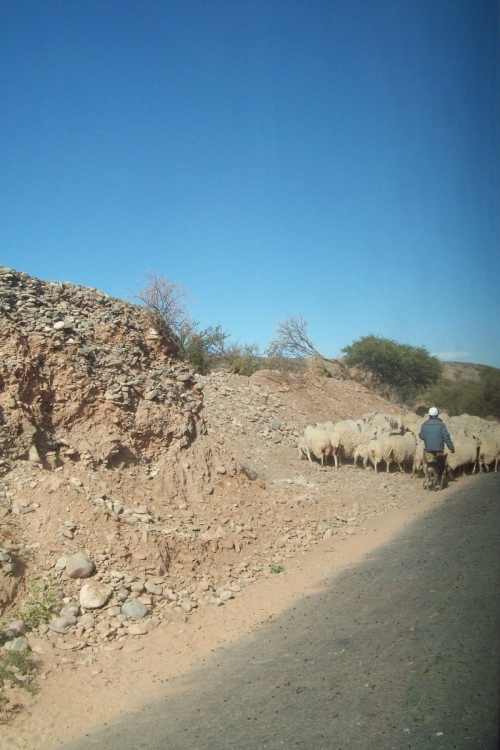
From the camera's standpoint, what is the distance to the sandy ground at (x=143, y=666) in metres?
4.31

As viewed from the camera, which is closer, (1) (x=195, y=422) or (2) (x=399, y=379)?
(1) (x=195, y=422)

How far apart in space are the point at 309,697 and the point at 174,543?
3615 millimetres

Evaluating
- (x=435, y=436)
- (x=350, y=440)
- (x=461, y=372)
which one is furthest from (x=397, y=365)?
(x=435, y=436)

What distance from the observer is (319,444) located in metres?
14.5

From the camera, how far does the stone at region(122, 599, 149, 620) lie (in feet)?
19.7

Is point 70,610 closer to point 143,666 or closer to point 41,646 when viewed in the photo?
point 41,646

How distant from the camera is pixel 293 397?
67.9ft

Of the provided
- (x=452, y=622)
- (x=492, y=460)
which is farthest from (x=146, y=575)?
(x=492, y=460)

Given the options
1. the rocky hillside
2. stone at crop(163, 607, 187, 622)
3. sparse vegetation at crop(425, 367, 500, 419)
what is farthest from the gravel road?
sparse vegetation at crop(425, 367, 500, 419)

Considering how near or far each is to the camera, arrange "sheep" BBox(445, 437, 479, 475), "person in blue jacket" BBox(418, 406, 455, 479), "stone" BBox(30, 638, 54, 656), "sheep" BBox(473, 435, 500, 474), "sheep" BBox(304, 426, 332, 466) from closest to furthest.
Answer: "stone" BBox(30, 638, 54, 656), "person in blue jacket" BBox(418, 406, 455, 479), "sheep" BBox(445, 437, 479, 475), "sheep" BBox(473, 435, 500, 474), "sheep" BBox(304, 426, 332, 466)

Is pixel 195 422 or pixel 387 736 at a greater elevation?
pixel 195 422

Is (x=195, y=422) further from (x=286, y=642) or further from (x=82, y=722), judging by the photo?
(x=82, y=722)

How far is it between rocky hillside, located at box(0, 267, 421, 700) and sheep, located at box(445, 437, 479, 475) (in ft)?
6.33

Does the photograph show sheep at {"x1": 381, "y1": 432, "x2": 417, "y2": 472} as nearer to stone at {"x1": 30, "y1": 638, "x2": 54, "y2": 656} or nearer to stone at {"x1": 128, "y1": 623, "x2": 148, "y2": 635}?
stone at {"x1": 128, "y1": 623, "x2": 148, "y2": 635}
